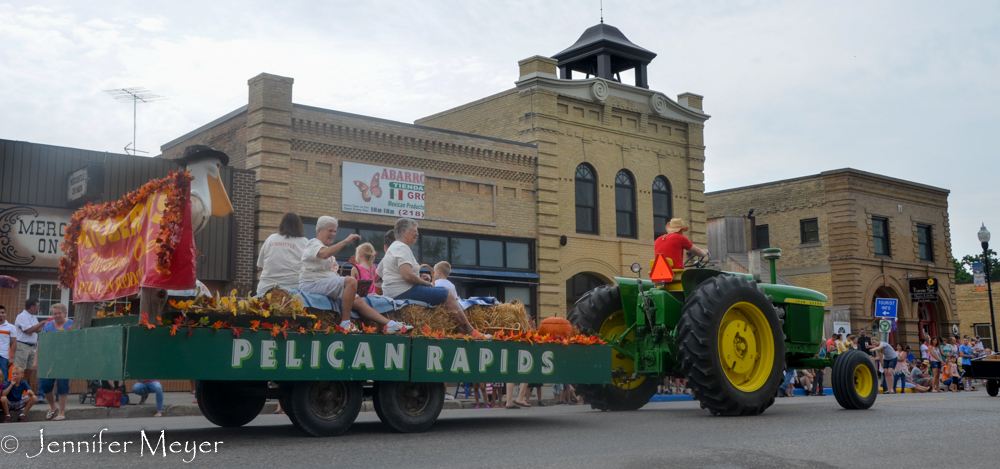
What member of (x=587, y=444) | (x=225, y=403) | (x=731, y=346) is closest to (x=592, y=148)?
(x=731, y=346)

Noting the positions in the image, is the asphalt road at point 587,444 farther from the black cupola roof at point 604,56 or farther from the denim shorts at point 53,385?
the black cupola roof at point 604,56

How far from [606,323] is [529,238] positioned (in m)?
13.1

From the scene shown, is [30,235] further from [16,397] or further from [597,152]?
[597,152]

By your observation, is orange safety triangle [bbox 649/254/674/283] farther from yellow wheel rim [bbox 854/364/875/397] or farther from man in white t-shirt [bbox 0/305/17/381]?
man in white t-shirt [bbox 0/305/17/381]

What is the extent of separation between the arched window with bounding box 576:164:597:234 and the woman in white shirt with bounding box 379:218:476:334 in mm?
17000

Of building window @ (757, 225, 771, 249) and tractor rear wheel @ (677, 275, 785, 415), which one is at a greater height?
building window @ (757, 225, 771, 249)

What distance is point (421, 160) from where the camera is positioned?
2208 centimetres

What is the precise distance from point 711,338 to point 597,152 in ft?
55.8

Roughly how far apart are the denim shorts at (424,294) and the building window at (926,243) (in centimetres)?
3618

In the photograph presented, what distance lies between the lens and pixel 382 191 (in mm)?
21312

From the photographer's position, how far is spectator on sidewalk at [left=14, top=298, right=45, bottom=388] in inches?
512

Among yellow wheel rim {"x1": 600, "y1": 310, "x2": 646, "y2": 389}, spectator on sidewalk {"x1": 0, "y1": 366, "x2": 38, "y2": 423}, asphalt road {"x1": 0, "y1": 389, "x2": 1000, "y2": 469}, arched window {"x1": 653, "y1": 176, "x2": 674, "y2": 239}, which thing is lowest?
asphalt road {"x1": 0, "y1": 389, "x2": 1000, "y2": 469}

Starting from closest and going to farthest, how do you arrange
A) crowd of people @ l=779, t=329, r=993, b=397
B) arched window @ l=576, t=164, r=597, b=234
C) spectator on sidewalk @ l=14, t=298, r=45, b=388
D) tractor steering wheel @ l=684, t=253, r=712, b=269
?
1. tractor steering wheel @ l=684, t=253, r=712, b=269
2. spectator on sidewalk @ l=14, t=298, r=45, b=388
3. crowd of people @ l=779, t=329, r=993, b=397
4. arched window @ l=576, t=164, r=597, b=234

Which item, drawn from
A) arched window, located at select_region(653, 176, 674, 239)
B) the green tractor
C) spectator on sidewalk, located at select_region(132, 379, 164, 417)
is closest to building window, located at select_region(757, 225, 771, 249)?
arched window, located at select_region(653, 176, 674, 239)
